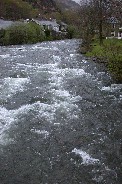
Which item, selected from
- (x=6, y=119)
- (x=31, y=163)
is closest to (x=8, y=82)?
(x=6, y=119)

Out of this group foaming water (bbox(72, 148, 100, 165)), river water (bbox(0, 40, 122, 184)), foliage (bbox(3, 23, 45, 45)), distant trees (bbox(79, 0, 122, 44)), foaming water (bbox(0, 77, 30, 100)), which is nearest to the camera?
river water (bbox(0, 40, 122, 184))

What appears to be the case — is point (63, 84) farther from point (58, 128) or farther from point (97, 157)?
point (97, 157)

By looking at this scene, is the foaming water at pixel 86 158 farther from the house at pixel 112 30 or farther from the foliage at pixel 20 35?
the house at pixel 112 30

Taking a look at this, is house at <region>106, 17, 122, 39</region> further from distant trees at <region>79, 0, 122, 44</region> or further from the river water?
the river water

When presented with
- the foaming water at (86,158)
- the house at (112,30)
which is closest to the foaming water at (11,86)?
the foaming water at (86,158)

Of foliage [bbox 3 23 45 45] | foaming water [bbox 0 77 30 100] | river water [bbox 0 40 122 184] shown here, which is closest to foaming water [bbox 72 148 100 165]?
river water [bbox 0 40 122 184]

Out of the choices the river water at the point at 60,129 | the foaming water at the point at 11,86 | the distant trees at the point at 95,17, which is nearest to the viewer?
the river water at the point at 60,129

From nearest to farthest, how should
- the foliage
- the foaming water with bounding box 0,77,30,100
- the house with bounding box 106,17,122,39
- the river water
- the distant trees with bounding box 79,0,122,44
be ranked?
1. the river water
2. the foaming water with bounding box 0,77,30,100
3. the distant trees with bounding box 79,0,122,44
4. the foliage
5. the house with bounding box 106,17,122,39

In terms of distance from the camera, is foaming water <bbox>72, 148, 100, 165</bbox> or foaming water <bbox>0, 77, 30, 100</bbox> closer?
foaming water <bbox>72, 148, 100, 165</bbox>

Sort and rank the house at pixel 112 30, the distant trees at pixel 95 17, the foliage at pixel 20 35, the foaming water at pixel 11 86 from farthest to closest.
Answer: the house at pixel 112 30, the foliage at pixel 20 35, the distant trees at pixel 95 17, the foaming water at pixel 11 86

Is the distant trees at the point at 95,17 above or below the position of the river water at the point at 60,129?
above

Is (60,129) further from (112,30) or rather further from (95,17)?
(112,30)

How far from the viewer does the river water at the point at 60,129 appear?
1209 cm

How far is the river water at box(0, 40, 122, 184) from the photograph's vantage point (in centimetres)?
1209
